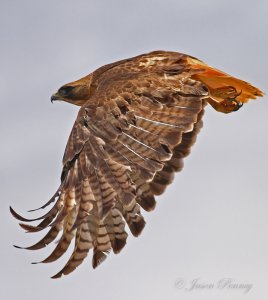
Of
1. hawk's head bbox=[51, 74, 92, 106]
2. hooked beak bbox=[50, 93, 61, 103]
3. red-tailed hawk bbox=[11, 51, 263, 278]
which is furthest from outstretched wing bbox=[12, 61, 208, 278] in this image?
hooked beak bbox=[50, 93, 61, 103]

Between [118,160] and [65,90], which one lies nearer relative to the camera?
[118,160]

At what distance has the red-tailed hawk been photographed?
11.3 meters

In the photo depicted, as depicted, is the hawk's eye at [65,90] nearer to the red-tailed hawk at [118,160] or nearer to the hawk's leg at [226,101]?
the hawk's leg at [226,101]

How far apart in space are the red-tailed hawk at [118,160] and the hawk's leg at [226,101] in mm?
1243

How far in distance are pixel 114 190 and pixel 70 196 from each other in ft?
1.99

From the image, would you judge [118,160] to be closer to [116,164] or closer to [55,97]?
[116,164]

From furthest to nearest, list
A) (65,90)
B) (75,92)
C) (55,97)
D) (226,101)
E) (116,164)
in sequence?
(55,97)
(65,90)
(75,92)
(226,101)
(116,164)

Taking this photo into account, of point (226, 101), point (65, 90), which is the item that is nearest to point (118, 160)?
point (226, 101)

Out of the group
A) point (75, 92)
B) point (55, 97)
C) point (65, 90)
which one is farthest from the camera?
point (55, 97)

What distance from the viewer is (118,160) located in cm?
1145

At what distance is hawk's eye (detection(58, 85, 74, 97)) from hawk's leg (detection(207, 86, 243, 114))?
245 centimetres

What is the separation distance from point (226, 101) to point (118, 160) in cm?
265

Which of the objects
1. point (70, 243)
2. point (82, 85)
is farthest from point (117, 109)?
point (82, 85)

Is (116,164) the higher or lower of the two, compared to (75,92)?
lower
